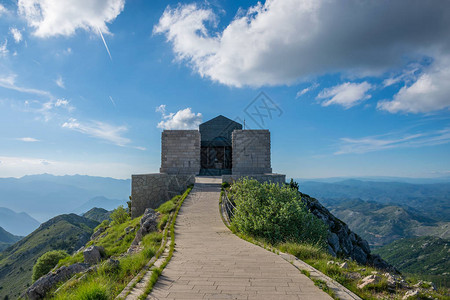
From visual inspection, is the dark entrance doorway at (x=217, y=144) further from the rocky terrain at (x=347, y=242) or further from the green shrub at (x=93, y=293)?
the green shrub at (x=93, y=293)

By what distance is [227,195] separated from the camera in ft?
49.5

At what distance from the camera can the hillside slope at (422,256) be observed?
82.2 m

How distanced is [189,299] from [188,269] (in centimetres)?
154

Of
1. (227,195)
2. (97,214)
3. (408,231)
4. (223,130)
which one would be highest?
(223,130)

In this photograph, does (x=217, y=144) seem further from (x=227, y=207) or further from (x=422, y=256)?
(x=422, y=256)

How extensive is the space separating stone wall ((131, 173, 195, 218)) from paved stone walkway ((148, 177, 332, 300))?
9515mm

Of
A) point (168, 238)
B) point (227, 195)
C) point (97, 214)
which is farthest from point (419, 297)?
point (97, 214)

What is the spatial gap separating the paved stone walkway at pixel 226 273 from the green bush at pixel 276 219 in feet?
2.84

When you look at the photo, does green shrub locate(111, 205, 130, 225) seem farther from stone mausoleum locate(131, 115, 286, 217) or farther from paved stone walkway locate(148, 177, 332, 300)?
paved stone walkway locate(148, 177, 332, 300)

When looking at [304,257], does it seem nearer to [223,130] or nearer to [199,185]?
[199,185]

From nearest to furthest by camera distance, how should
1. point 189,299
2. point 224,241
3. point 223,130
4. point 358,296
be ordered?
point 189,299 → point 358,296 → point 224,241 → point 223,130

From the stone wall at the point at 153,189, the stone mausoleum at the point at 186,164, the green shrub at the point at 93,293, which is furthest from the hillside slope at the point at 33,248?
the green shrub at the point at 93,293

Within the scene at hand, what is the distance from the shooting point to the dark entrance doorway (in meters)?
29.7

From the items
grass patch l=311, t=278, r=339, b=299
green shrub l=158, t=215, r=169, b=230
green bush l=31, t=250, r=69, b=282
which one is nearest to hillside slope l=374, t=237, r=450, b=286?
green shrub l=158, t=215, r=169, b=230
